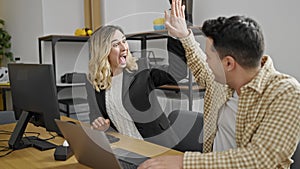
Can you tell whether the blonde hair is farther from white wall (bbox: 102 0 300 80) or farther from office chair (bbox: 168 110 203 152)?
white wall (bbox: 102 0 300 80)

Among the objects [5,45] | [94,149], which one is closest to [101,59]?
[94,149]

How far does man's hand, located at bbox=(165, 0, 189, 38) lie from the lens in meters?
1.36

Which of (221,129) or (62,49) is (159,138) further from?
(62,49)

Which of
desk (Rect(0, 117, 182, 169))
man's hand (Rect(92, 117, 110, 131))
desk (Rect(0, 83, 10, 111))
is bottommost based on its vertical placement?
desk (Rect(0, 83, 10, 111))

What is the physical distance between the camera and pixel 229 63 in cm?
104

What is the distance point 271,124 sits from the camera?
0.89 m

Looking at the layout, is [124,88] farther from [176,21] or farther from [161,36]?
[161,36]

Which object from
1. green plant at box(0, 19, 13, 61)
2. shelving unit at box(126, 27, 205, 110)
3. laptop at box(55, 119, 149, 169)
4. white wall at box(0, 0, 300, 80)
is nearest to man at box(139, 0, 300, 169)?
laptop at box(55, 119, 149, 169)

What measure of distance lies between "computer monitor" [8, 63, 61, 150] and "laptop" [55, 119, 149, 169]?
0.27 meters

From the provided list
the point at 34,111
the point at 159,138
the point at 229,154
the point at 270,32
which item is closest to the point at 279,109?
the point at 229,154

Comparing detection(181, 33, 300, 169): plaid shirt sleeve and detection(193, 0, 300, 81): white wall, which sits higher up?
detection(193, 0, 300, 81): white wall

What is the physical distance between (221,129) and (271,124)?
38cm

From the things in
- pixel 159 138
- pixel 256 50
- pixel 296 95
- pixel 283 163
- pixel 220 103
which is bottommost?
pixel 159 138

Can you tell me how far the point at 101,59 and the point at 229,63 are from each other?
88 cm
